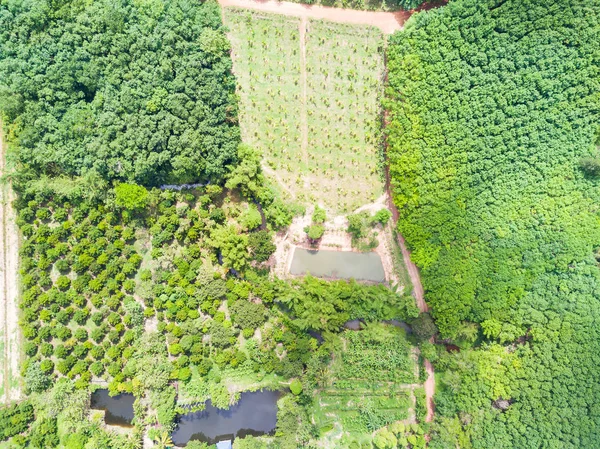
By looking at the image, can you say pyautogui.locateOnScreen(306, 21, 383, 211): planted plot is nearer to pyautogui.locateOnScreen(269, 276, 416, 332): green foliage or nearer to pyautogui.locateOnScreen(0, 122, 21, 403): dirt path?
pyautogui.locateOnScreen(269, 276, 416, 332): green foliage

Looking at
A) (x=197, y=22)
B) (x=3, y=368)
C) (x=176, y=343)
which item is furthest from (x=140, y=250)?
(x=197, y=22)

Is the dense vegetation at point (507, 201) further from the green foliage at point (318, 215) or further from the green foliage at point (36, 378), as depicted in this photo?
the green foliage at point (36, 378)

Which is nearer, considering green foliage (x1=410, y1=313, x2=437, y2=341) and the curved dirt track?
green foliage (x1=410, y1=313, x2=437, y2=341)

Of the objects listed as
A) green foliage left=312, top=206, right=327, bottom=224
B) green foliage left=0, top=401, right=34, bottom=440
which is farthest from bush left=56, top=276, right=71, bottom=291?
green foliage left=312, top=206, right=327, bottom=224

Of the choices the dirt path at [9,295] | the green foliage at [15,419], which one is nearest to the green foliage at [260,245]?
the dirt path at [9,295]

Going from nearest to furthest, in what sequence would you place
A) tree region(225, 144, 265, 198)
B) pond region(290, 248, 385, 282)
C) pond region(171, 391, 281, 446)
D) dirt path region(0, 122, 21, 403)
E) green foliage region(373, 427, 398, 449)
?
tree region(225, 144, 265, 198), dirt path region(0, 122, 21, 403), green foliage region(373, 427, 398, 449), pond region(171, 391, 281, 446), pond region(290, 248, 385, 282)

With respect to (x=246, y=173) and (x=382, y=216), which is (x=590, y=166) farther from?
(x=246, y=173)
